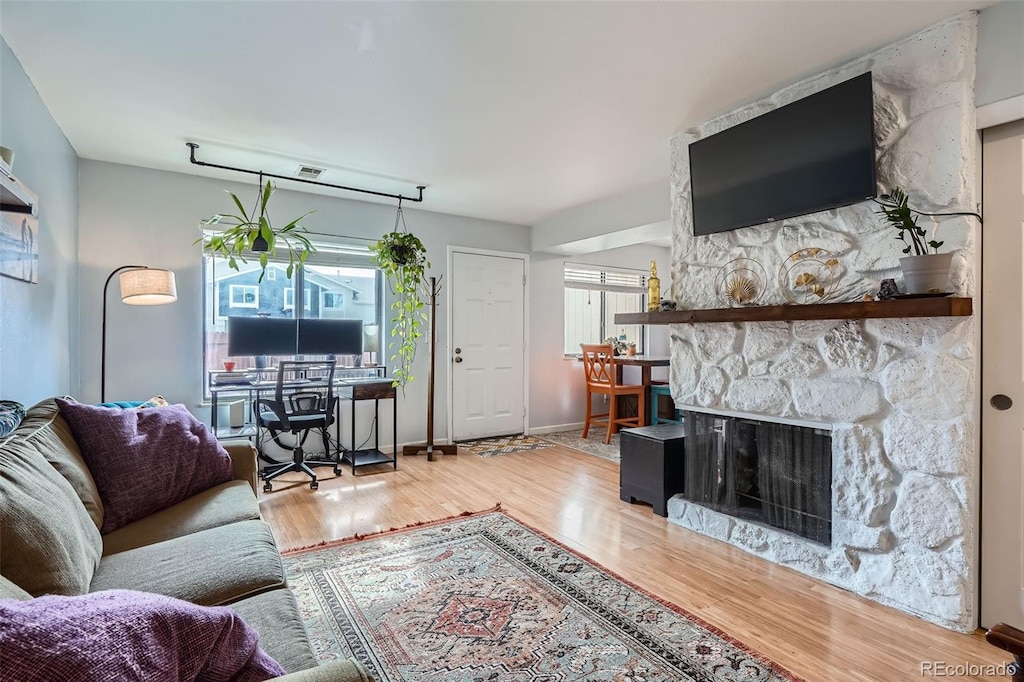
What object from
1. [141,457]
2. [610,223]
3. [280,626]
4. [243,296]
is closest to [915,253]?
[280,626]

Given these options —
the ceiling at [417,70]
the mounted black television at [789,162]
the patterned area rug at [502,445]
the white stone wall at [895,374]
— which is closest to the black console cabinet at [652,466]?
the white stone wall at [895,374]

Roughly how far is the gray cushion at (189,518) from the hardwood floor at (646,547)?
771mm

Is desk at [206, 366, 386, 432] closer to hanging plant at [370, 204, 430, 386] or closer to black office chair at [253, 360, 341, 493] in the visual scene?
black office chair at [253, 360, 341, 493]

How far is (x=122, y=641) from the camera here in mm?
652

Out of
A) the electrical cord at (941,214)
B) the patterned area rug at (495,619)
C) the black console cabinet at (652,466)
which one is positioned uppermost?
the electrical cord at (941,214)

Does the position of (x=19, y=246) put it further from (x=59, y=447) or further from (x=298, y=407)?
(x=298, y=407)

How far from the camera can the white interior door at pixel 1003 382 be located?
190 centimetres

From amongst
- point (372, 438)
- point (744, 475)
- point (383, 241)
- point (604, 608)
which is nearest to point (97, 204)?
point (383, 241)

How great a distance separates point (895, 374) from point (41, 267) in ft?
13.7

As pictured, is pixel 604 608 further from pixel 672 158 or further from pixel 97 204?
pixel 97 204

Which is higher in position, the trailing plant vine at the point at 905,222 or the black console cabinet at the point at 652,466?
the trailing plant vine at the point at 905,222

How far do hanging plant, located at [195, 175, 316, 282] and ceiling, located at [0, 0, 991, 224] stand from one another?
438 millimetres

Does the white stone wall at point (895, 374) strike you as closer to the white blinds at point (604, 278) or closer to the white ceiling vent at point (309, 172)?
the white ceiling vent at point (309, 172)

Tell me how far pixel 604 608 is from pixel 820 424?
133 centimetres
